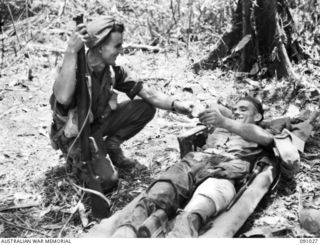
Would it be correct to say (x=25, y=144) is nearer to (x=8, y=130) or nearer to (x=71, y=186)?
(x=8, y=130)

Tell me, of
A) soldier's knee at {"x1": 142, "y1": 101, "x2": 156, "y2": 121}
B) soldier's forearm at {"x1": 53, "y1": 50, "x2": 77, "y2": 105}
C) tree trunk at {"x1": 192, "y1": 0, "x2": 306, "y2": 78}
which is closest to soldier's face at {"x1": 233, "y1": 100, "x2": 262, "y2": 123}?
soldier's knee at {"x1": 142, "y1": 101, "x2": 156, "y2": 121}

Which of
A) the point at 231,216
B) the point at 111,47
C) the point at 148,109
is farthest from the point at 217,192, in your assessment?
the point at 111,47

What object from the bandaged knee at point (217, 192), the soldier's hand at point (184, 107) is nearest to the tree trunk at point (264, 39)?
the soldier's hand at point (184, 107)

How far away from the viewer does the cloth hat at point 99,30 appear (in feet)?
15.3

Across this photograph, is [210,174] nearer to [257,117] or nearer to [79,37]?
[257,117]

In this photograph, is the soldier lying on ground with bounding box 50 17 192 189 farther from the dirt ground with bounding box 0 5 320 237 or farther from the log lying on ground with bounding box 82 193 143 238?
the log lying on ground with bounding box 82 193 143 238

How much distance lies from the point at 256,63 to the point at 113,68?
2.68 metres

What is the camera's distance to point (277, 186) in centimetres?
504

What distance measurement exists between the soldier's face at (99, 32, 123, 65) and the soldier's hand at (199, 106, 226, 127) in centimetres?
96

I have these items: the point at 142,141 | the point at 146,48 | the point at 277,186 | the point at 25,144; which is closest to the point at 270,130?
the point at 277,186

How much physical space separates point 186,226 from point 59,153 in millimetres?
2440

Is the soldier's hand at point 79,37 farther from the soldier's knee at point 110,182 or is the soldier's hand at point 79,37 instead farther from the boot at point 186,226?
the boot at point 186,226

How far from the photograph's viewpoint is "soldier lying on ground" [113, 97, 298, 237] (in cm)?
401

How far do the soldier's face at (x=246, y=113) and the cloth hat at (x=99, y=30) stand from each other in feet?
4.84
